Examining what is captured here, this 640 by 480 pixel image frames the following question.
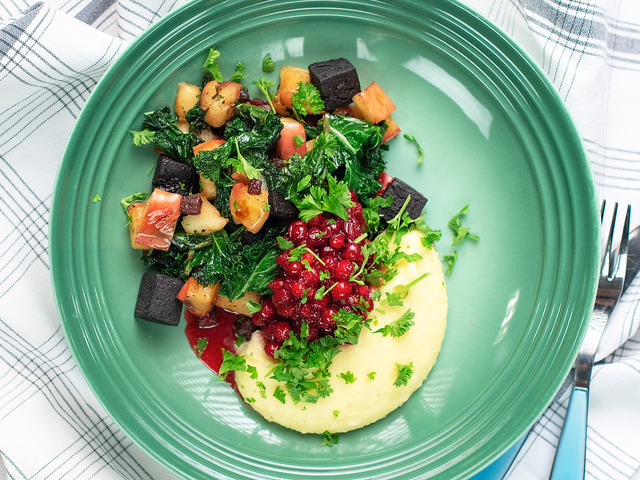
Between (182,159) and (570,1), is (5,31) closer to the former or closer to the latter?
(182,159)

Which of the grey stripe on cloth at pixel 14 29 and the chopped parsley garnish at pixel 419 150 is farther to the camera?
the chopped parsley garnish at pixel 419 150

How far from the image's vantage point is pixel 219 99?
380 centimetres

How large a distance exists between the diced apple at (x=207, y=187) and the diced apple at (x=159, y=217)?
0.19 meters

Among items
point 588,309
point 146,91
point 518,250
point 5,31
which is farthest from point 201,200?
point 588,309

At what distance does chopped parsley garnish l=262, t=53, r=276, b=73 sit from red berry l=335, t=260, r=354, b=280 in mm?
1552

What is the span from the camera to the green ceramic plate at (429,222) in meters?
3.82

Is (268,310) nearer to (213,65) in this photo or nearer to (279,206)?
(279,206)

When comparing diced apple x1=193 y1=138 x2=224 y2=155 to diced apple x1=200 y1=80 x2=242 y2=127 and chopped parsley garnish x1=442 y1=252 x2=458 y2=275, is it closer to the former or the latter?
diced apple x1=200 y1=80 x2=242 y2=127

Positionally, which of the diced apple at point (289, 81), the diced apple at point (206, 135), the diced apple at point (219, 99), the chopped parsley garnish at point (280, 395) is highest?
the diced apple at point (289, 81)

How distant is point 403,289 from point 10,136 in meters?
3.01

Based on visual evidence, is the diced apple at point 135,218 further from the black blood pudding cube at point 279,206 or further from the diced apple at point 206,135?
the black blood pudding cube at point 279,206

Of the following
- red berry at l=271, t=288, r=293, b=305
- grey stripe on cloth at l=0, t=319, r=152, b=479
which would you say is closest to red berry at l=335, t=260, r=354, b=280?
red berry at l=271, t=288, r=293, b=305

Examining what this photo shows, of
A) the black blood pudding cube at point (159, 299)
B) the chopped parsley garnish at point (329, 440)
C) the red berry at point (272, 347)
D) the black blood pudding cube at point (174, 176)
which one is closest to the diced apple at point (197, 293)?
the black blood pudding cube at point (159, 299)

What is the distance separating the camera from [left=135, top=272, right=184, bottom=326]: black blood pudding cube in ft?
12.5
